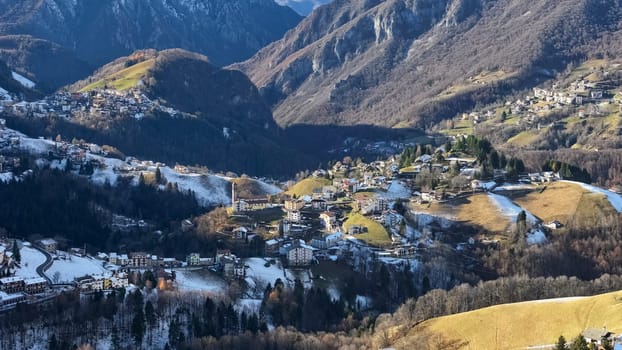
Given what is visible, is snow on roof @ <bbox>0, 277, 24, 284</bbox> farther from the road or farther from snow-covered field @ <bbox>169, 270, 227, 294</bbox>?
snow-covered field @ <bbox>169, 270, 227, 294</bbox>

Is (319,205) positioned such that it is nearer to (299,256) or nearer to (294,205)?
(294,205)

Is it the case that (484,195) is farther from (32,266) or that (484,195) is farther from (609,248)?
(32,266)

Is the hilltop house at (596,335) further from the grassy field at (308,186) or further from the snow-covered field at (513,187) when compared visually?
the grassy field at (308,186)

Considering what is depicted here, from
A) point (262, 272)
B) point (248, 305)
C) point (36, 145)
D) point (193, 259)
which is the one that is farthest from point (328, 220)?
point (36, 145)

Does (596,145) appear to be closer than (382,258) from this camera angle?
No

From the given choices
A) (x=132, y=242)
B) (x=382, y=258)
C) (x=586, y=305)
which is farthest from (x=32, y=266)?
(x=586, y=305)

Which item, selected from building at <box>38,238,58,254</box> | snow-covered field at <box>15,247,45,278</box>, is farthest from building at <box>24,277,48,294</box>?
building at <box>38,238,58,254</box>
